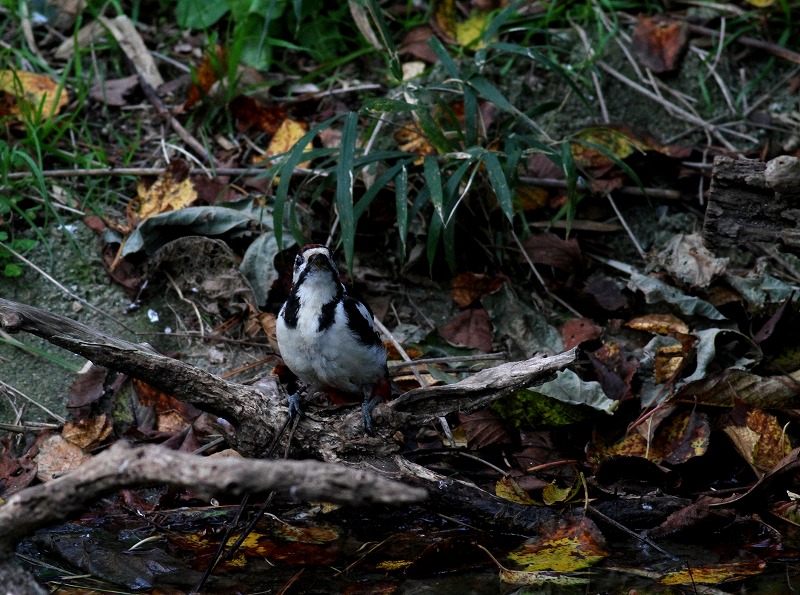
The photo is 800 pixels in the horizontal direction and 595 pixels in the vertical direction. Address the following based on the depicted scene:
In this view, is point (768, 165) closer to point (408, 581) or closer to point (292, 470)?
point (408, 581)

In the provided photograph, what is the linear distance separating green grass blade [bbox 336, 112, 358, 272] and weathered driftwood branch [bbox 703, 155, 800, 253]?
1.40 m

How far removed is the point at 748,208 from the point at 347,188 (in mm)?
1589

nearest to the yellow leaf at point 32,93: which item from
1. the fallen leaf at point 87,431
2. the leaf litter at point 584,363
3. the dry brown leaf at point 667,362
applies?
the leaf litter at point 584,363

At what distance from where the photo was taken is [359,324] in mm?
3686

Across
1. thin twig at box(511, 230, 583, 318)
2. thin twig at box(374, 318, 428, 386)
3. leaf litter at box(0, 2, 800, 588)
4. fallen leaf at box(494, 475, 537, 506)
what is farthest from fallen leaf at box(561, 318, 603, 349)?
fallen leaf at box(494, 475, 537, 506)

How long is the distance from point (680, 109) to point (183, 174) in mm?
2798

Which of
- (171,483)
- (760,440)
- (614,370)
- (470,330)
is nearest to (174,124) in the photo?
(470,330)

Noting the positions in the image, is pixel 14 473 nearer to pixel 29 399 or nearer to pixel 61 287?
pixel 29 399

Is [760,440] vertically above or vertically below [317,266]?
below

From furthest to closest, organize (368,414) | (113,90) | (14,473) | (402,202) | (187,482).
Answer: (113,90) → (402,202) → (14,473) → (368,414) → (187,482)

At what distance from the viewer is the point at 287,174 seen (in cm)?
415

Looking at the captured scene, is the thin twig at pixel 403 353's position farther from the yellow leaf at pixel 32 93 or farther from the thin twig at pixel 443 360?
the yellow leaf at pixel 32 93

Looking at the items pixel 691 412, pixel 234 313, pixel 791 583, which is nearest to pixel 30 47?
pixel 234 313

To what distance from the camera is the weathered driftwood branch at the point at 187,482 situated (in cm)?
200
